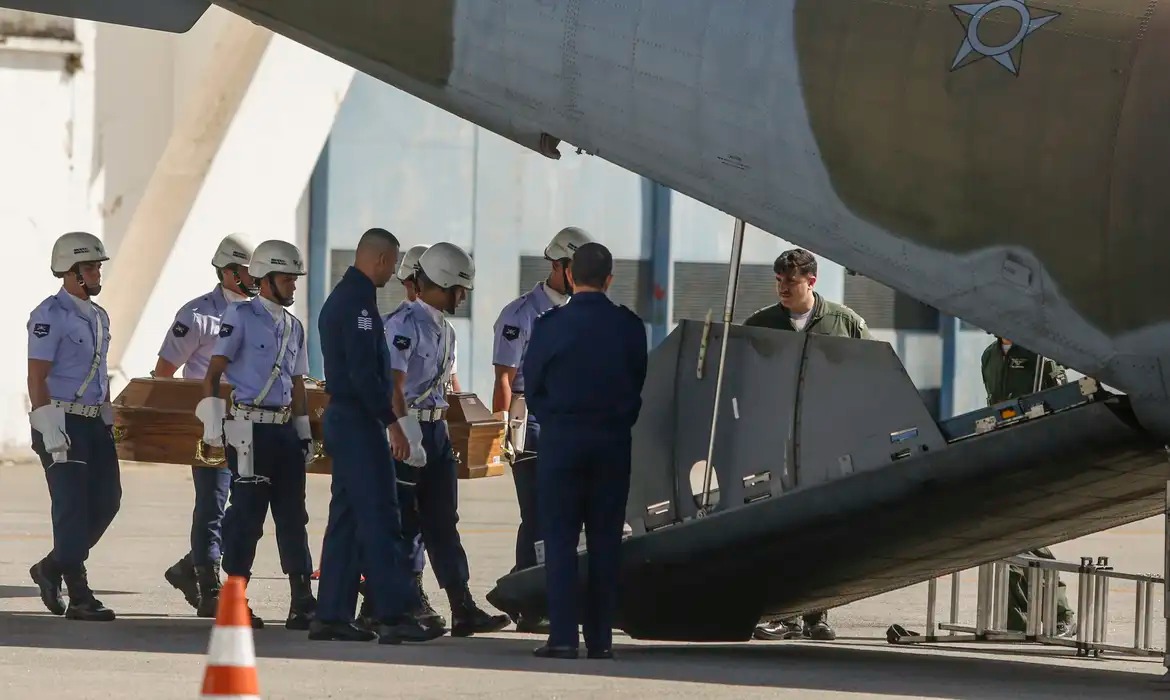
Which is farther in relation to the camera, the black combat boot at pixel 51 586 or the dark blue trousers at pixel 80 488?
the black combat boot at pixel 51 586

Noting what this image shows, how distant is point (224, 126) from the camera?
75.4 ft

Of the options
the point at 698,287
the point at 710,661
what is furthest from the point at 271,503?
the point at 698,287

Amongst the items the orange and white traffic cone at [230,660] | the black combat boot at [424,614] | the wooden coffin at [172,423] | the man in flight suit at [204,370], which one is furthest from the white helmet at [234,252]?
the orange and white traffic cone at [230,660]

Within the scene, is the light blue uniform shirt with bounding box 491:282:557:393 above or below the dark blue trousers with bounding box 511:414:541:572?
above

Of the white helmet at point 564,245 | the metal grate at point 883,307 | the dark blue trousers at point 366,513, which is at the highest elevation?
the metal grate at point 883,307

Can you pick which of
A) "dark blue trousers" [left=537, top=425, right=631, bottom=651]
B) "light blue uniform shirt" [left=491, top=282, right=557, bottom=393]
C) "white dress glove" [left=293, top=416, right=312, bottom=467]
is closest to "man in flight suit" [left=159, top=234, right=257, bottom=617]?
"white dress glove" [left=293, top=416, right=312, bottom=467]

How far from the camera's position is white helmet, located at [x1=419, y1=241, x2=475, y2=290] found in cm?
1114

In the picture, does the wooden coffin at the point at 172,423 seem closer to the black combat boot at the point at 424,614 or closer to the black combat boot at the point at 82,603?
the black combat boot at the point at 424,614

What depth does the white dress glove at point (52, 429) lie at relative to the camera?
11.1 meters

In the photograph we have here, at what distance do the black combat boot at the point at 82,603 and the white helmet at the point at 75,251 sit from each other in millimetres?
1847

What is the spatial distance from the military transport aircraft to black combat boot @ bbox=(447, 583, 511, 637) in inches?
23.1

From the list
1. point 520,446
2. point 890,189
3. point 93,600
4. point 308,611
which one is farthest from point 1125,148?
point 93,600

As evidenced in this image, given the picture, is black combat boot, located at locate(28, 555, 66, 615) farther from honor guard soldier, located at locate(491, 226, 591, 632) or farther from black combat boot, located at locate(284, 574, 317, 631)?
honor guard soldier, located at locate(491, 226, 591, 632)

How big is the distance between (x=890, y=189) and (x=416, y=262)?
380cm
